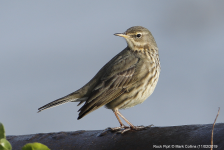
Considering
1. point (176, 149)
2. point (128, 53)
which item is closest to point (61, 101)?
point (128, 53)

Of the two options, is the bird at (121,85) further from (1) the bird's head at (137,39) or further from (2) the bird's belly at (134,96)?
(1) the bird's head at (137,39)

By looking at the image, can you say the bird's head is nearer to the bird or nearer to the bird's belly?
the bird

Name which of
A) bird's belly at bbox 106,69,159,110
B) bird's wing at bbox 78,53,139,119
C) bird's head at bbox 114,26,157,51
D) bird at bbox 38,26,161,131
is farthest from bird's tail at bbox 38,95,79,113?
bird's head at bbox 114,26,157,51

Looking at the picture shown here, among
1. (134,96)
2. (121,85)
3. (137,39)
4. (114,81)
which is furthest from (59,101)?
(137,39)

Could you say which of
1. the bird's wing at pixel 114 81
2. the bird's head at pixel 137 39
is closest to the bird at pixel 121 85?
the bird's wing at pixel 114 81

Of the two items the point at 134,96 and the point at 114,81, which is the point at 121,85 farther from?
the point at 134,96

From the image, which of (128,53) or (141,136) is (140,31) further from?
(141,136)
